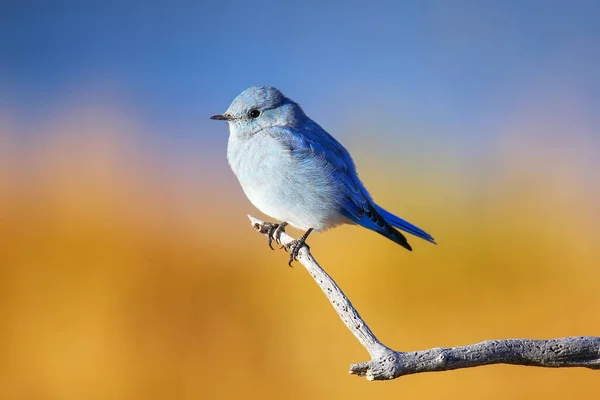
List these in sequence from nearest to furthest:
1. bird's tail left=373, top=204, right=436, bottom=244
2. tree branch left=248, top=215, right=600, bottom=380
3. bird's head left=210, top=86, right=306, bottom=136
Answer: tree branch left=248, top=215, right=600, bottom=380 → bird's tail left=373, top=204, right=436, bottom=244 → bird's head left=210, top=86, right=306, bottom=136

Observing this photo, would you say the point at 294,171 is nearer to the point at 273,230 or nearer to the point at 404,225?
the point at 273,230

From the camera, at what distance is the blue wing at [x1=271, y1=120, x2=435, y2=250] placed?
8.64 ft

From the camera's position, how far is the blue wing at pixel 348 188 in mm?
2633

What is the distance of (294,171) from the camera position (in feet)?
8.39

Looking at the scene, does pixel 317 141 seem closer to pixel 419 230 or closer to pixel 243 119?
pixel 243 119

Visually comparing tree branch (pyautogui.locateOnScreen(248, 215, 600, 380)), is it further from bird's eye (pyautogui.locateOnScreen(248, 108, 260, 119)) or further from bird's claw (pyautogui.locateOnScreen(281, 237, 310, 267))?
bird's eye (pyautogui.locateOnScreen(248, 108, 260, 119))

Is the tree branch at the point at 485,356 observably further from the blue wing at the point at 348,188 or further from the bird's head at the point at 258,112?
the bird's head at the point at 258,112

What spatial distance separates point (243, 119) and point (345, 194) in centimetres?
58

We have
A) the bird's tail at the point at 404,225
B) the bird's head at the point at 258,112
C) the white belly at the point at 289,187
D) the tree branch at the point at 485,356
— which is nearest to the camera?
the tree branch at the point at 485,356

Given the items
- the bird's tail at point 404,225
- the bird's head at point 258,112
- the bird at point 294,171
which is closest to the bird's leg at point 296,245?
the bird at point 294,171

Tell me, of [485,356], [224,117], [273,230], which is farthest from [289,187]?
[485,356]

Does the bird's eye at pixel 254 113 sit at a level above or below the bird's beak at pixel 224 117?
above

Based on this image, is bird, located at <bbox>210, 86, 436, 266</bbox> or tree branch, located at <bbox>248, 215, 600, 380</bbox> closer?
tree branch, located at <bbox>248, 215, 600, 380</bbox>

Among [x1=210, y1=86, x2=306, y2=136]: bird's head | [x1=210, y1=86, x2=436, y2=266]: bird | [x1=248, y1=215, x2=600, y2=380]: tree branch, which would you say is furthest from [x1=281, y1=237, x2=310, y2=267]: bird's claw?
[x1=248, y1=215, x2=600, y2=380]: tree branch
